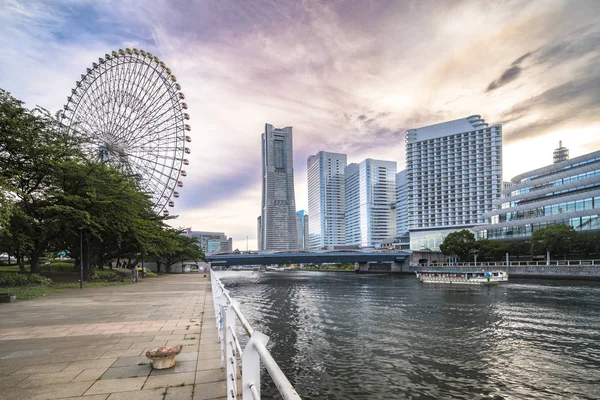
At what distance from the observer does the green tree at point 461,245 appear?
97.0m

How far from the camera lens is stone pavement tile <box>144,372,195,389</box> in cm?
685

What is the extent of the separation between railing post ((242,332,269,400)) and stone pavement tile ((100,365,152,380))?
5.63 meters

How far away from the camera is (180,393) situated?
6.40 metres

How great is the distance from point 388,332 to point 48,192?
3069 cm

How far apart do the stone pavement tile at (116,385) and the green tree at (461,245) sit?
10260 centimetres

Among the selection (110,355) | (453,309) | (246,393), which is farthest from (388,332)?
(246,393)

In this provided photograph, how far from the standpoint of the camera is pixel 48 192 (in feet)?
103

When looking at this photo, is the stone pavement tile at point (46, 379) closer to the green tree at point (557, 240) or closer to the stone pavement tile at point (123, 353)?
the stone pavement tile at point (123, 353)

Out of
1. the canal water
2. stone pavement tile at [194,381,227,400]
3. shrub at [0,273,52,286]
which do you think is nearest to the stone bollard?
shrub at [0,273,52,286]

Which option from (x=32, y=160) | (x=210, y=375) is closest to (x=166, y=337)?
(x=210, y=375)

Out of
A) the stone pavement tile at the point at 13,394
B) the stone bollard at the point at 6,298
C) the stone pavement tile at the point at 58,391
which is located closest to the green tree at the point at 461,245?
the stone bollard at the point at 6,298

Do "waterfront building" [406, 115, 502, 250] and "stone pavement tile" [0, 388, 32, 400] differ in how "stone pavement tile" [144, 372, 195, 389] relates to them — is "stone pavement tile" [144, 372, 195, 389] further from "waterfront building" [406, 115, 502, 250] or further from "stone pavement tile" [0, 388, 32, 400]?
"waterfront building" [406, 115, 502, 250]

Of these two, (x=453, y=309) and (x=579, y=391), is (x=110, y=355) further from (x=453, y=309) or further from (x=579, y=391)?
(x=453, y=309)

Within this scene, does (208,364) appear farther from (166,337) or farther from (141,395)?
(166,337)
